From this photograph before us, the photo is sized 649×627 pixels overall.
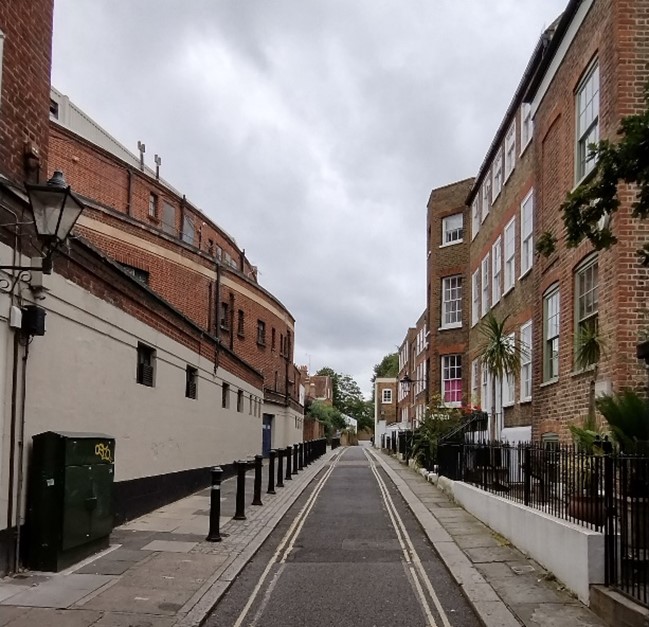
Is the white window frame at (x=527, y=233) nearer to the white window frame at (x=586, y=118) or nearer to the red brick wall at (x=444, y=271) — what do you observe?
the white window frame at (x=586, y=118)

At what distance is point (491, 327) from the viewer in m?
17.0

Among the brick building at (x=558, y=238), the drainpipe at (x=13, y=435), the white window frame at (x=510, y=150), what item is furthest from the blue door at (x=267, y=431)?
the drainpipe at (x=13, y=435)

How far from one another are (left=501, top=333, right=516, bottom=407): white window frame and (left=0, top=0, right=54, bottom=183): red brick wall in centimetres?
1221

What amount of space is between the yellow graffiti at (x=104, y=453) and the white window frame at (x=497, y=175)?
1552cm

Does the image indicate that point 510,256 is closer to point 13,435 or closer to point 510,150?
point 510,150

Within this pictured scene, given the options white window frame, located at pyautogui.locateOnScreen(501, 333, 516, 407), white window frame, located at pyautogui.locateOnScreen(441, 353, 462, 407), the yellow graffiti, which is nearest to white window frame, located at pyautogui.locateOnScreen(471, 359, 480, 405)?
white window frame, located at pyautogui.locateOnScreen(501, 333, 516, 407)

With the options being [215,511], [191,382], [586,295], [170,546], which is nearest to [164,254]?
[191,382]

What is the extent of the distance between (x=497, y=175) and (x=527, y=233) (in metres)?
5.12

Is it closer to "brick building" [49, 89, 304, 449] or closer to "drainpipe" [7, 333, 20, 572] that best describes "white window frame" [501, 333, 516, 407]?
"brick building" [49, 89, 304, 449]

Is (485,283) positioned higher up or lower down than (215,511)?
higher up

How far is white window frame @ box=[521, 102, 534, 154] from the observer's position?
1780 cm

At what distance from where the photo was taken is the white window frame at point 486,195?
79.0 ft

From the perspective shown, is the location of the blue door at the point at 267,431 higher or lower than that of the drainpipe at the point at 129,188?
lower

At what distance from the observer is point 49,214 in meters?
7.36
